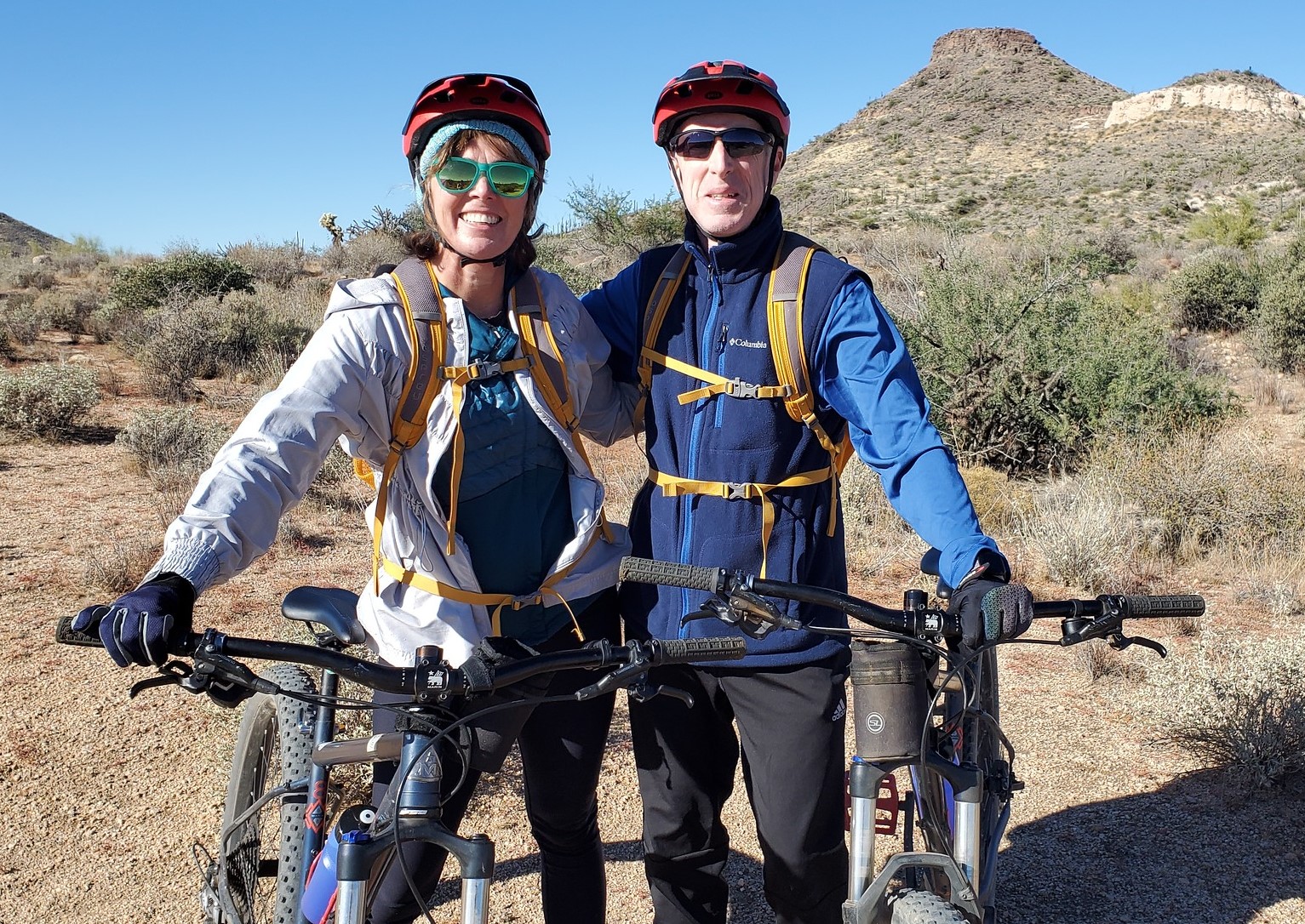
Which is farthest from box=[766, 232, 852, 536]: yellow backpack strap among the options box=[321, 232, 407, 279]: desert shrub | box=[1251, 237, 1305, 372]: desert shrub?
box=[321, 232, 407, 279]: desert shrub

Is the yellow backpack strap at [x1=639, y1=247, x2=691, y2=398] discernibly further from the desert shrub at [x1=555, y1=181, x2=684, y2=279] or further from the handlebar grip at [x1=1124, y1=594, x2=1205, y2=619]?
the desert shrub at [x1=555, y1=181, x2=684, y2=279]

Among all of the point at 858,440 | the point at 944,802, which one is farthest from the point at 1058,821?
the point at 858,440

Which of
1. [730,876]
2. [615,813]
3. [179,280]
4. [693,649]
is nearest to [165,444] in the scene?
[615,813]

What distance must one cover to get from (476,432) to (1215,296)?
16.0m

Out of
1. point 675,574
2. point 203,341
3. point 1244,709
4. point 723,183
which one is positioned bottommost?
point 1244,709

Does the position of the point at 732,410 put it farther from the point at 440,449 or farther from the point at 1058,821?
the point at 1058,821

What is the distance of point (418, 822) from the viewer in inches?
66.1

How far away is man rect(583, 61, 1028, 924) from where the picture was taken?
7.16ft

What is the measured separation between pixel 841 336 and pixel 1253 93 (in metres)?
58.6

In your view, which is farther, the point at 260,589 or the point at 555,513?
the point at 260,589

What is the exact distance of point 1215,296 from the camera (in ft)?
49.8

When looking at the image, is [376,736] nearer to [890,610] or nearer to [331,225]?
[890,610]

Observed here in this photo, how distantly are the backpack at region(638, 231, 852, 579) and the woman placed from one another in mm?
234

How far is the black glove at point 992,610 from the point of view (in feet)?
5.35
